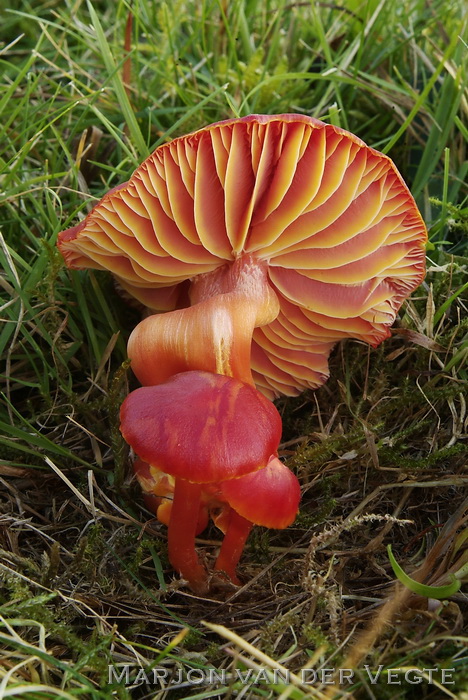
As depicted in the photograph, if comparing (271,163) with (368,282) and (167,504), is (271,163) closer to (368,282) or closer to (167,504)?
(368,282)

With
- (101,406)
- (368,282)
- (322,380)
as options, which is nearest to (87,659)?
(101,406)

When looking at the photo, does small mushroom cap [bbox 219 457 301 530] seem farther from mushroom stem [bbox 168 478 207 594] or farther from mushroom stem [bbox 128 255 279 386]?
mushroom stem [bbox 128 255 279 386]

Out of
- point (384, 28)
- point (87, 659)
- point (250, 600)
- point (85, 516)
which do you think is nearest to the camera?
point (87, 659)

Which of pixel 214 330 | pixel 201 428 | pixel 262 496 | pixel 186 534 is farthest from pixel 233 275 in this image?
pixel 186 534

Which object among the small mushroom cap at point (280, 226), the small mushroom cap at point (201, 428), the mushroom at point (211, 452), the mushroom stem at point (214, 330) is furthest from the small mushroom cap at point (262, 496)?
the small mushroom cap at point (280, 226)

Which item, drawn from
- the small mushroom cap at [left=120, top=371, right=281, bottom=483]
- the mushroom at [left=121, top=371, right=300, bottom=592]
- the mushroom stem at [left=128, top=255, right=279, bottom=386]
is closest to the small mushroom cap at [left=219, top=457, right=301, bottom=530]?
the mushroom at [left=121, top=371, right=300, bottom=592]

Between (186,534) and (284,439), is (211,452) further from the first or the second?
(284,439)

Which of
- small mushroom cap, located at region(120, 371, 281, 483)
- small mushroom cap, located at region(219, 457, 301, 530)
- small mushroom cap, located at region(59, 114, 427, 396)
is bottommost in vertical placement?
small mushroom cap, located at region(219, 457, 301, 530)

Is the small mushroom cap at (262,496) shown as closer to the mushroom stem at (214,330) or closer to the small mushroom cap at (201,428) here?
the small mushroom cap at (201,428)
